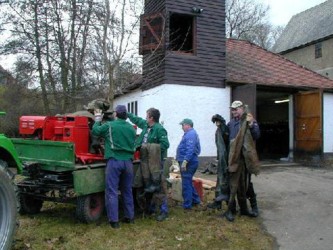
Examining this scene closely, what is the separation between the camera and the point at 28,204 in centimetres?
715

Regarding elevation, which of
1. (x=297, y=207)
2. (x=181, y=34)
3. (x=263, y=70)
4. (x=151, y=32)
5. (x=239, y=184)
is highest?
(x=181, y=34)

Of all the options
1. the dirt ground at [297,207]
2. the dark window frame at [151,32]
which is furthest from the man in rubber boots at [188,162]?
the dark window frame at [151,32]

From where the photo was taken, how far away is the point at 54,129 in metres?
6.77

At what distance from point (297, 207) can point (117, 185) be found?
379cm

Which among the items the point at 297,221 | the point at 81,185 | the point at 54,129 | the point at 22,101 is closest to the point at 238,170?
the point at 297,221

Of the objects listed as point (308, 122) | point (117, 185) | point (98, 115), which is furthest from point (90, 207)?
point (308, 122)

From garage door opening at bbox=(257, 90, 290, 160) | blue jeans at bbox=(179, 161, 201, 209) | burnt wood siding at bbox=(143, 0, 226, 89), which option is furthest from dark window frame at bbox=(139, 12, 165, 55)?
blue jeans at bbox=(179, 161, 201, 209)

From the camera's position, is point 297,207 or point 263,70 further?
point 263,70

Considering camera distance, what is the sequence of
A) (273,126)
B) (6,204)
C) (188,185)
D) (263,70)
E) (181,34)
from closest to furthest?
(6,204)
(188,185)
(263,70)
(181,34)
(273,126)

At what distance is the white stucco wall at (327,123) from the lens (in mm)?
16438

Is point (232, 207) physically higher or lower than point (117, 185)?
lower

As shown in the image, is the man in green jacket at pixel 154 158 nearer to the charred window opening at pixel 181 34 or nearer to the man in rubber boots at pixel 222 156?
the man in rubber boots at pixel 222 156

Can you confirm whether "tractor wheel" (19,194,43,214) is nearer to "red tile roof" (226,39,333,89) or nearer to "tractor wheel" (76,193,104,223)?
"tractor wheel" (76,193,104,223)

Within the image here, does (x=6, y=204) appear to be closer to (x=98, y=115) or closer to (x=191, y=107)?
(x=98, y=115)
